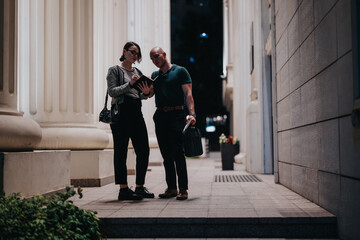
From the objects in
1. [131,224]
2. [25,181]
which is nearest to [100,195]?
[25,181]

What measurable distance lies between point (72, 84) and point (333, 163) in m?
5.57

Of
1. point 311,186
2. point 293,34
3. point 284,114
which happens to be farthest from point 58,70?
point 311,186

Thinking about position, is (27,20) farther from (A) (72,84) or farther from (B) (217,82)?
(B) (217,82)

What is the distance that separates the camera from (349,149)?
160 inches

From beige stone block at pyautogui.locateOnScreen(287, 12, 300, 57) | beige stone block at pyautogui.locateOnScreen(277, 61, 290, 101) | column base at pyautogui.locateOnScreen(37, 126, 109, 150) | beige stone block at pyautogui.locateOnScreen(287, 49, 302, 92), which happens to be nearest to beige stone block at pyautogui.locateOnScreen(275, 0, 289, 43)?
beige stone block at pyautogui.locateOnScreen(287, 12, 300, 57)

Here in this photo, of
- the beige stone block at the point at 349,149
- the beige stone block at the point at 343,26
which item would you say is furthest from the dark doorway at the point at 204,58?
the beige stone block at the point at 349,149

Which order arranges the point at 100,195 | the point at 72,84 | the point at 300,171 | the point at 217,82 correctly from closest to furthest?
the point at 300,171, the point at 100,195, the point at 72,84, the point at 217,82

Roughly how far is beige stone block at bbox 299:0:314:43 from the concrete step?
7.76 feet

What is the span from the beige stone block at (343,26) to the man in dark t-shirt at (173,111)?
2.35 m

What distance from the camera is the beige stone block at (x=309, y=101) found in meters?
5.37

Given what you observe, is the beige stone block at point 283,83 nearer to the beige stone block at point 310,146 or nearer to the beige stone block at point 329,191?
the beige stone block at point 310,146

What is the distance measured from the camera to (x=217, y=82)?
49.6 m

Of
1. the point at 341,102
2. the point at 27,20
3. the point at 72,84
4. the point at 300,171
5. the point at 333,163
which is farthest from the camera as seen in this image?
the point at 72,84

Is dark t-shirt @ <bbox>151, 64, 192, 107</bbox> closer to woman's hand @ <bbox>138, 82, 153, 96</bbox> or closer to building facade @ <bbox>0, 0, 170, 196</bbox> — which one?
woman's hand @ <bbox>138, 82, 153, 96</bbox>
